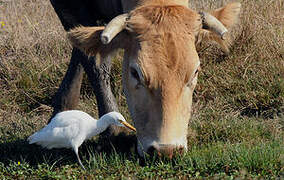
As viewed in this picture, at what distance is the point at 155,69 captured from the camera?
3.78 m

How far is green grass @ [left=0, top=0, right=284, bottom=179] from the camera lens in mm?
4203

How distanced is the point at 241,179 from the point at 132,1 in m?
1.89

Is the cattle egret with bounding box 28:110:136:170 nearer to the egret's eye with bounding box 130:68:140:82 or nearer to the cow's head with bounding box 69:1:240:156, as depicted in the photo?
the cow's head with bounding box 69:1:240:156

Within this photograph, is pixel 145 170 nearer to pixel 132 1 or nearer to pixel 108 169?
pixel 108 169

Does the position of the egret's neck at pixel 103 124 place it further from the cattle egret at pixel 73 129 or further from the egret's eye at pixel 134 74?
the egret's eye at pixel 134 74

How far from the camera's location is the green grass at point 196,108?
13.8 feet

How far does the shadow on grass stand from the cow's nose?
72 cm

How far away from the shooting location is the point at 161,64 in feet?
12.4

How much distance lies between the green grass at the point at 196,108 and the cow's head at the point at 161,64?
1.36 ft

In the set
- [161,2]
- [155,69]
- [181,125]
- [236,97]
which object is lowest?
[236,97]

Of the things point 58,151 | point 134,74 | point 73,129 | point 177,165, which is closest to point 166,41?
point 134,74

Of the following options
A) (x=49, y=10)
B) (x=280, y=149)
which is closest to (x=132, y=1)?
(x=280, y=149)

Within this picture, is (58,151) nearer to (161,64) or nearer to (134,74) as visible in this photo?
(134,74)

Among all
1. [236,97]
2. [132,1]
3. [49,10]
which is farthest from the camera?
[49,10]
